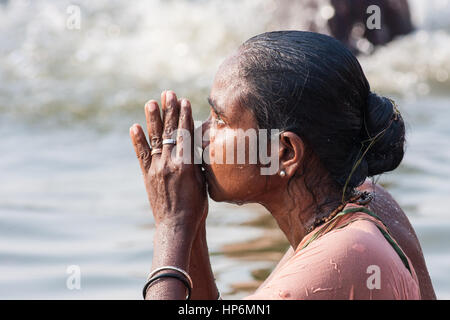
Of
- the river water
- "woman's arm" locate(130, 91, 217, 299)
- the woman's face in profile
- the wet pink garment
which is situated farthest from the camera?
the river water

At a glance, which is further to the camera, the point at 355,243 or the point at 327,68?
the point at 327,68

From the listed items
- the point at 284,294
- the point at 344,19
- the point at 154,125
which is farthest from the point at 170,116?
the point at 344,19

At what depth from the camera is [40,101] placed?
8.55m

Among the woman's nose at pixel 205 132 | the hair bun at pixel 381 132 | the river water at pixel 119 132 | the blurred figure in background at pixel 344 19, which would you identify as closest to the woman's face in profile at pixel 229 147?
the woman's nose at pixel 205 132

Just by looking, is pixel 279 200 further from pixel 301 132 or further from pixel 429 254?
pixel 429 254

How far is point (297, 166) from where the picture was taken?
2.63 meters

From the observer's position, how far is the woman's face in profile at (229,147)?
2.65 meters

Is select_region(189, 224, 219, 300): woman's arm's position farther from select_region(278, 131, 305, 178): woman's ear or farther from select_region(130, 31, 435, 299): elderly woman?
select_region(278, 131, 305, 178): woman's ear

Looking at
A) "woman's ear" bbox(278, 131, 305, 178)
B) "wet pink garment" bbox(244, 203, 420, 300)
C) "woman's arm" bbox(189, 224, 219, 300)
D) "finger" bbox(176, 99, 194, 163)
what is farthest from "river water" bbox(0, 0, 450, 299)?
"wet pink garment" bbox(244, 203, 420, 300)

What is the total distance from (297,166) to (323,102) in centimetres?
24

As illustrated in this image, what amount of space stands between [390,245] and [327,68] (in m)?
0.59

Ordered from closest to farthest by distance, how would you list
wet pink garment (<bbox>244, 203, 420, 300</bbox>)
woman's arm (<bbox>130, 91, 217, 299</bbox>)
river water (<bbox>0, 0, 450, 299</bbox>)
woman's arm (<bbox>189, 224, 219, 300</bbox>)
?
wet pink garment (<bbox>244, 203, 420, 300</bbox>)
woman's arm (<bbox>130, 91, 217, 299</bbox>)
woman's arm (<bbox>189, 224, 219, 300</bbox>)
river water (<bbox>0, 0, 450, 299</bbox>)

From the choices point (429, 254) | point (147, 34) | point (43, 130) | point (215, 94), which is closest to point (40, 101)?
point (43, 130)

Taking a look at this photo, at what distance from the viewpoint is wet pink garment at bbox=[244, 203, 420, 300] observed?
227 centimetres
